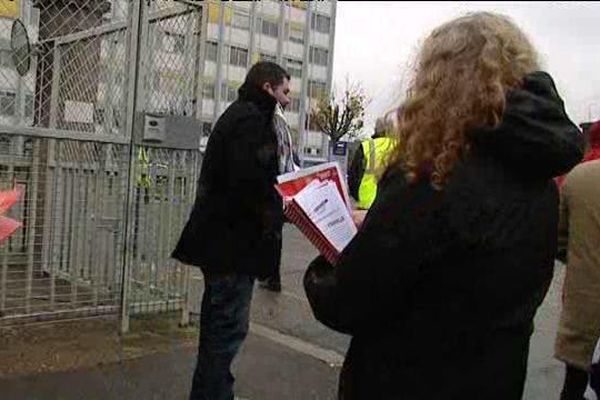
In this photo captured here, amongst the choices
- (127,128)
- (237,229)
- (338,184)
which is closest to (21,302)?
(127,128)

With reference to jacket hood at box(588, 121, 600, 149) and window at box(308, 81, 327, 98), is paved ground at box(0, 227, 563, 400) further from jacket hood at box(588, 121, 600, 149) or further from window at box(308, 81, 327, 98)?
window at box(308, 81, 327, 98)

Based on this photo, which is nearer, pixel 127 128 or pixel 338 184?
pixel 338 184

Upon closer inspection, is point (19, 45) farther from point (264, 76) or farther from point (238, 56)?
point (238, 56)

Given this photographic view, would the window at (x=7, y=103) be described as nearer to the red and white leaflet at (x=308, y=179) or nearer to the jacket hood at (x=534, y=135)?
the red and white leaflet at (x=308, y=179)

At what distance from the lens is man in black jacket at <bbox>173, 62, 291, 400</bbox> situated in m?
3.55

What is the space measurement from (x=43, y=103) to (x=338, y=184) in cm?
489

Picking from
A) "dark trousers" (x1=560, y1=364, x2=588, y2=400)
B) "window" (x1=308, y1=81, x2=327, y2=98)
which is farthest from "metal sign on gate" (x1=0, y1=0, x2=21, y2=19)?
"window" (x1=308, y1=81, x2=327, y2=98)

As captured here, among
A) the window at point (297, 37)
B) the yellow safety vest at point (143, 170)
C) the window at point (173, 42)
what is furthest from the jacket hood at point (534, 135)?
the window at point (297, 37)

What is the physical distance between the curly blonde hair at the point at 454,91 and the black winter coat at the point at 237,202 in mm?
1848

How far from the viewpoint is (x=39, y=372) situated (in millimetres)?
4461

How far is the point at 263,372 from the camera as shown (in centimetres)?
492

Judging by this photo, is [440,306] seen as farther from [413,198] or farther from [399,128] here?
[399,128]

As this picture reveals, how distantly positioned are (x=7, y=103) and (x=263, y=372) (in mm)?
3121

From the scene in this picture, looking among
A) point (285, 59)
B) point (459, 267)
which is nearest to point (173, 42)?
point (459, 267)
